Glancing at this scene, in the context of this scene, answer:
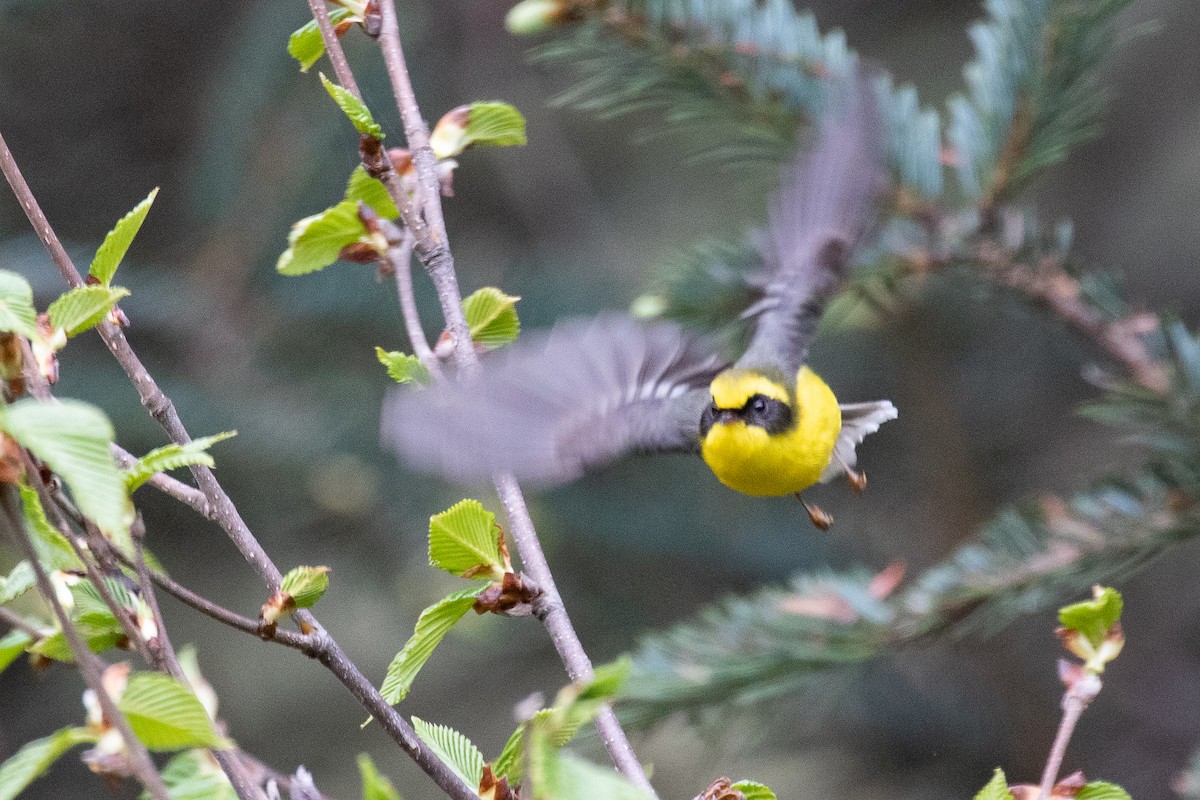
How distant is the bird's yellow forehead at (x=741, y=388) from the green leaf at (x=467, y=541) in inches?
12.4

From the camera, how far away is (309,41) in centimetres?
53

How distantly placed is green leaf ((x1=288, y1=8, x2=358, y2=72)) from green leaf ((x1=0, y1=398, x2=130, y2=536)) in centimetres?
28

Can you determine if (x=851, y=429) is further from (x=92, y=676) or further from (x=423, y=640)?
(x=92, y=676)

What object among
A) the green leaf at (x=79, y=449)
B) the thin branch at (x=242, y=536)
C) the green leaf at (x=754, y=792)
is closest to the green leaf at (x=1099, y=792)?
the green leaf at (x=754, y=792)

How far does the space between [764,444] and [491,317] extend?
0.27 meters

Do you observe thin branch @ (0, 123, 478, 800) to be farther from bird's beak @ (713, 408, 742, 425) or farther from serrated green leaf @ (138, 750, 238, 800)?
bird's beak @ (713, 408, 742, 425)

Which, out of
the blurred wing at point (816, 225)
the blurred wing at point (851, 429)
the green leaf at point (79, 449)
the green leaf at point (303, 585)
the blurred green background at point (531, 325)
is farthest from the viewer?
the blurred green background at point (531, 325)

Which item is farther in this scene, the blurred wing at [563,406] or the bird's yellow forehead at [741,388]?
the bird's yellow forehead at [741,388]

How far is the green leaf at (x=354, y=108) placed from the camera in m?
0.43

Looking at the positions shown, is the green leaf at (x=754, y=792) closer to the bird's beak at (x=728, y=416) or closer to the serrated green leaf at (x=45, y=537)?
the serrated green leaf at (x=45, y=537)

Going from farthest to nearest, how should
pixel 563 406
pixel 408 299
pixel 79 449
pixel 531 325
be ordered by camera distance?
pixel 531 325, pixel 563 406, pixel 408 299, pixel 79 449

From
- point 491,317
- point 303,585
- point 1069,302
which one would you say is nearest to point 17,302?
point 303,585

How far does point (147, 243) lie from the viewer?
4.27ft

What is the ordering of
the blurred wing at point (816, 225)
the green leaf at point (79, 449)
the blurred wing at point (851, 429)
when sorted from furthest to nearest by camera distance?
the blurred wing at point (851, 429)
the blurred wing at point (816, 225)
the green leaf at point (79, 449)
